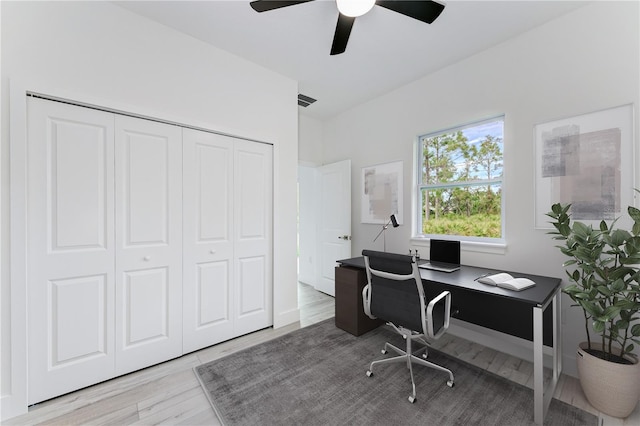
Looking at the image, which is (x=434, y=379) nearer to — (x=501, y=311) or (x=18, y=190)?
(x=501, y=311)

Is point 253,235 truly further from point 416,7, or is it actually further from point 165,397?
point 416,7

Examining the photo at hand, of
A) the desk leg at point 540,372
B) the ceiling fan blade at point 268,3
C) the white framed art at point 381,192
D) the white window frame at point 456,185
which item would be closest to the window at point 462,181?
the white window frame at point 456,185

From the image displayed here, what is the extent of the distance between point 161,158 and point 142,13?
1.20 meters

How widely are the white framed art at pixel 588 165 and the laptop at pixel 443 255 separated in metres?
0.71

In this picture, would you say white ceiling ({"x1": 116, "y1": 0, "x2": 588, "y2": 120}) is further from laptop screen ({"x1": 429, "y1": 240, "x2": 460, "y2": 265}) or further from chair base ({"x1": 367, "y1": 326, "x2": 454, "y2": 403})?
chair base ({"x1": 367, "y1": 326, "x2": 454, "y2": 403})

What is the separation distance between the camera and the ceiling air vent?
11.6 ft

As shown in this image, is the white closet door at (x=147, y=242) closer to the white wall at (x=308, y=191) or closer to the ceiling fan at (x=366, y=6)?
the ceiling fan at (x=366, y=6)

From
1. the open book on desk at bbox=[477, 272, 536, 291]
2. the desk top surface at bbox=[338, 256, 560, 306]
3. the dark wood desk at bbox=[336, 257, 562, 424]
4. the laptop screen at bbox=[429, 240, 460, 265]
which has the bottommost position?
the dark wood desk at bbox=[336, 257, 562, 424]

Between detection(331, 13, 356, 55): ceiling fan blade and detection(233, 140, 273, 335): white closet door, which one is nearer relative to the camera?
detection(331, 13, 356, 55): ceiling fan blade

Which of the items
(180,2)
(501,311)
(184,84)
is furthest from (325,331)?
(180,2)

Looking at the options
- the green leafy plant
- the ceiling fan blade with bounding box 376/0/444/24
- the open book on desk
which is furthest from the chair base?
the ceiling fan blade with bounding box 376/0/444/24

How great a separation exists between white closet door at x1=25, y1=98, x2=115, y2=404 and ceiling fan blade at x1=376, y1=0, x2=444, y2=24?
226 cm

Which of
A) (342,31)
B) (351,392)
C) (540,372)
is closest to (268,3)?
(342,31)

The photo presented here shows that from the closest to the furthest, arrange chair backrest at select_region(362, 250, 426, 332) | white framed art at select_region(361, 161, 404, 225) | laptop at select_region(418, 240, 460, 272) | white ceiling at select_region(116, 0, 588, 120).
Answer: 1. chair backrest at select_region(362, 250, 426, 332)
2. white ceiling at select_region(116, 0, 588, 120)
3. laptop at select_region(418, 240, 460, 272)
4. white framed art at select_region(361, 161, 404, 225)
